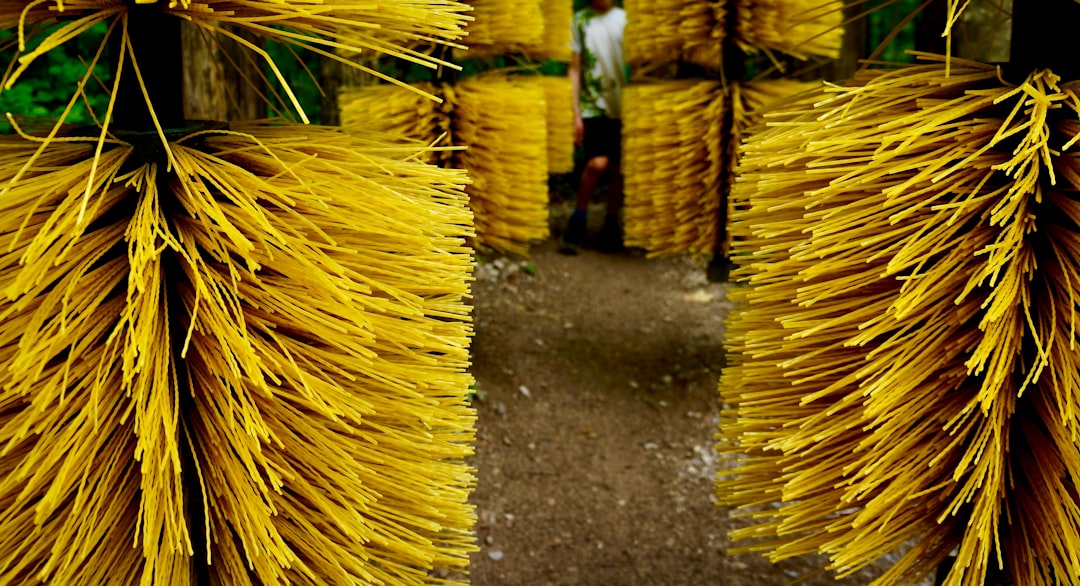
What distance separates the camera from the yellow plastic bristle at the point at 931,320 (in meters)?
1.04

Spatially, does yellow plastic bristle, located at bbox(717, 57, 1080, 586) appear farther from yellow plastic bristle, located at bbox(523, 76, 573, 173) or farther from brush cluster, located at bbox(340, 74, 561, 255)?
yellow plastic bristle, located at bbox(523, 76, 573, 173)

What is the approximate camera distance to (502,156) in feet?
10.3

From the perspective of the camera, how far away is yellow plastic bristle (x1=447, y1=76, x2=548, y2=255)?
308 centimetres

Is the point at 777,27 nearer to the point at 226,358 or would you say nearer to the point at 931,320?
the point at 931,320

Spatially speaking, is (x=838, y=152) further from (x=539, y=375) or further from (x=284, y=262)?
(x=539, y=375)

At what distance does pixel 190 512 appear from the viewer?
3.18 ft

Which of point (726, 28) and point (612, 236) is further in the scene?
point (612, 236)

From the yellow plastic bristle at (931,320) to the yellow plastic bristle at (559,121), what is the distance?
3.27 m

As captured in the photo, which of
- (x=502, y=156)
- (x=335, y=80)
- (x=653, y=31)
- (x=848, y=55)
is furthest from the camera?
(x=848, y=55)

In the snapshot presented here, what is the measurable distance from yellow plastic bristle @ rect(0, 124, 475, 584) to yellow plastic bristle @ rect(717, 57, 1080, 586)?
0.48 metres

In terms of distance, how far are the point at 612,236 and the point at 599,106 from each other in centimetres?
85

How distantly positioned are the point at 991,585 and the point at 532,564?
1.30 metres

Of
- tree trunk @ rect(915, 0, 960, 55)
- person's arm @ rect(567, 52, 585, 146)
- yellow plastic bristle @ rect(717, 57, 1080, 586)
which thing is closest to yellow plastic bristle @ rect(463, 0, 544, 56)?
tree trunk @ rect(915, 0, 960, 55)

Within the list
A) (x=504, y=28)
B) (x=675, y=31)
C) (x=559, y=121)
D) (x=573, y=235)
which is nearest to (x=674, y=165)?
(x=675, y=31)
